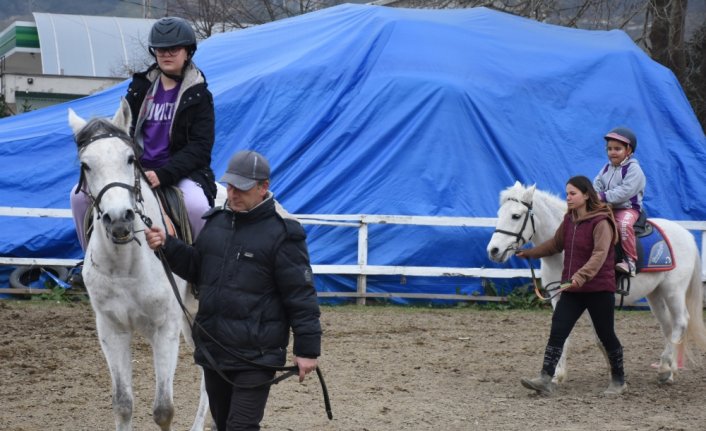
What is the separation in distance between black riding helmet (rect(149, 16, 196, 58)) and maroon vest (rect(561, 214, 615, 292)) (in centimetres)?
353

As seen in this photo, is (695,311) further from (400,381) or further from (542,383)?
(400,381)

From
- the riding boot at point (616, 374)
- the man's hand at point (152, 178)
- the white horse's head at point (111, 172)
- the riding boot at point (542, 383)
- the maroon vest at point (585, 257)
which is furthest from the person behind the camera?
the riding boot at point (616, 374)

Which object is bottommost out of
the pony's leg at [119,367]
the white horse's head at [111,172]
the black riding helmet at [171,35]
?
the pony's leg at [119,367]

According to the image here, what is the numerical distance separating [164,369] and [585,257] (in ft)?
12.1

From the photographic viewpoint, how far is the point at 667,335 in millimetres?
8930

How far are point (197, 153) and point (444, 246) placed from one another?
7.74m

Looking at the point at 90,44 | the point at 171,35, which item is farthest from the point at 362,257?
the point at 90,44

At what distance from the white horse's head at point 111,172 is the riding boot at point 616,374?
14.6 feet

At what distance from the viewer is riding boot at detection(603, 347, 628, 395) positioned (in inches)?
309

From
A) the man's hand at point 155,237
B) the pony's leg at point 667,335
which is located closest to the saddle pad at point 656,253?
the pony's leg at point 667,335

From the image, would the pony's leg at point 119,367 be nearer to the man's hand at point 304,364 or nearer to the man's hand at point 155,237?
the man's hand at point 155,237

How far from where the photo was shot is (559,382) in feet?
27.3

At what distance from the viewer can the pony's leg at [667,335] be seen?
8.46m

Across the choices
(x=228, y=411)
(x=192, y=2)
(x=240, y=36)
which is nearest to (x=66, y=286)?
(x=240, y=36)
